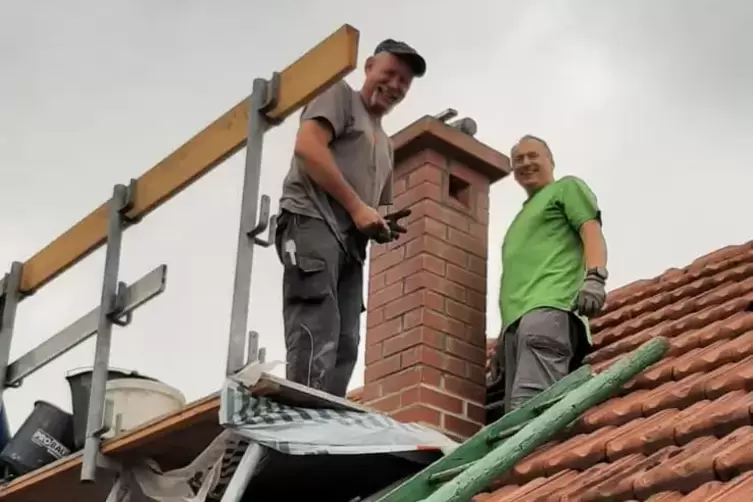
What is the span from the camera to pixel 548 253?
545 cm

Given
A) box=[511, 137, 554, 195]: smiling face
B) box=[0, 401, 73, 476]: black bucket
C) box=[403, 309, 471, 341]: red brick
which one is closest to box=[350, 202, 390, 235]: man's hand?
box=[403, 309, 471, 341]: red brick

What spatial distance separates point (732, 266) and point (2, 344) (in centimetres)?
334

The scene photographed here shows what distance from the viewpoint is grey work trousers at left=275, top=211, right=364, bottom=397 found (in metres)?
4.80

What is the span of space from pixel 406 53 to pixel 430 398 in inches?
53.3

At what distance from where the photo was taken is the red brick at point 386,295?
18.7 ft

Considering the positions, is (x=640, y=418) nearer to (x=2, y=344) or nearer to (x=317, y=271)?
(x=317, y=271)

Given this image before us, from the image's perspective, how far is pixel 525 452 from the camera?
4215 millimetres

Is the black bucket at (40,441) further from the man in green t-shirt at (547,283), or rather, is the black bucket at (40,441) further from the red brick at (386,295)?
the man in green t-shirt at (547,283)

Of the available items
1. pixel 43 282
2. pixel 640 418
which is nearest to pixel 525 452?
pixel 640 418

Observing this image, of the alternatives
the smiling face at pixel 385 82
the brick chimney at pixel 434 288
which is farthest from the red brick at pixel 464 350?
the smiling face at pixel 385 82

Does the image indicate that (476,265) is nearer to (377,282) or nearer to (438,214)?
(438,214)

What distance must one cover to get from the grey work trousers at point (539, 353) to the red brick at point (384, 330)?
516mm

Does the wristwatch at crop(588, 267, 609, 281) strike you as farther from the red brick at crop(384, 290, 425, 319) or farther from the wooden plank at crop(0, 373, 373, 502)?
the wooden plank at crop(0, 373, 373, 502)

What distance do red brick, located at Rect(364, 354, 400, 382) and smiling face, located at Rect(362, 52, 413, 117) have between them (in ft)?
3.29
